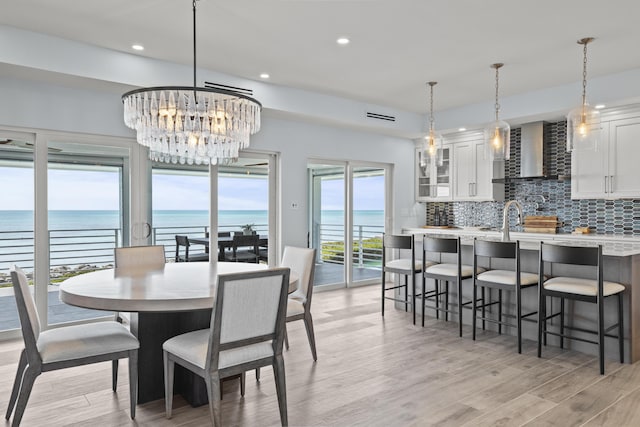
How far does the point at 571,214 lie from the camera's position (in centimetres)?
581

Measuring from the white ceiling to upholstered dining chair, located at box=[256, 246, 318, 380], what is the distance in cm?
186

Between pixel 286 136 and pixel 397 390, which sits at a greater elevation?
pixel 286 136

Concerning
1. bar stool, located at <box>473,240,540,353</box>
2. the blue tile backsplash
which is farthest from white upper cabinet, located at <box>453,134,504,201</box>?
bar stool, located at <box>473,240,540,353</box>

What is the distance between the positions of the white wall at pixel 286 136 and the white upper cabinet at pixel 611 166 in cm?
251

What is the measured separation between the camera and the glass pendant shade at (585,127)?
3.77 m

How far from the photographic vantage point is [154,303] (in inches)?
87.7

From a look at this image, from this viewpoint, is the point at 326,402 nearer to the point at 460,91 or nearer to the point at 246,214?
the point at 246,214

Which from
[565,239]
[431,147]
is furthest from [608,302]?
[431,147]

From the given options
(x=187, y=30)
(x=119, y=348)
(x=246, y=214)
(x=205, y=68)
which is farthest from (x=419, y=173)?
(x=119, y=348)

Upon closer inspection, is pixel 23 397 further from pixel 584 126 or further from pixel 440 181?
pixel 440 181

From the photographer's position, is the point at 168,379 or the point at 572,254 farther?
the point at 572,254

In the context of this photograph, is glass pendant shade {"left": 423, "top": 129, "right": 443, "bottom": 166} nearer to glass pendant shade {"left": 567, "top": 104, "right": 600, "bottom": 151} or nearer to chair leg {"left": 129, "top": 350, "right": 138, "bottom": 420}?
glass pendant shade {"left": 567, "top": 104, "right": 600, "bottom": 151}

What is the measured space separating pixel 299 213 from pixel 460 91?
8.47 ft

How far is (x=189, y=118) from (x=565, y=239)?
4.58 meters
